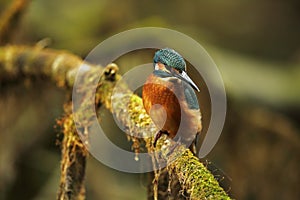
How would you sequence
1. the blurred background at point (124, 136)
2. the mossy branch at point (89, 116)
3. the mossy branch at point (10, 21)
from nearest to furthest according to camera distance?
the mossy branch at point (89, 116), the mossy branch at point (10, 21), the blurred background at point (124, 136)

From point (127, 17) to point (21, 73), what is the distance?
2589 millimetres

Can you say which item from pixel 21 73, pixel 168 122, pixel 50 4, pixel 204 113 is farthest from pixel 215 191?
pixel 50 4

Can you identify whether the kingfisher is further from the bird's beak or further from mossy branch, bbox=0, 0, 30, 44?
mossy branch, bbox=0, 0, 30, 44

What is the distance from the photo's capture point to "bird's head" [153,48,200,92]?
137cm

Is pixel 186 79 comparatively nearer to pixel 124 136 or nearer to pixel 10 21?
pixel 10 21

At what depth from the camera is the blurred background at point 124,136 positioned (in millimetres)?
3580

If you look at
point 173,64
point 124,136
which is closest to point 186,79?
point 173,64

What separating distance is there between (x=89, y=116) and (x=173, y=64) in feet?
2.50

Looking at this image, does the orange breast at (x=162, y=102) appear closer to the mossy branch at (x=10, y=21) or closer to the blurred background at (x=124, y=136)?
the blurred background at (x=124, y=136)

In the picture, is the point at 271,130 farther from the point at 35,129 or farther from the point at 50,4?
the point at 50,4

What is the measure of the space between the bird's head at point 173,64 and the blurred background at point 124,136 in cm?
70

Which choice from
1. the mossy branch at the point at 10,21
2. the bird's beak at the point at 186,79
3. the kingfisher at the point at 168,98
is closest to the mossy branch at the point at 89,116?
the kingfisher at the point at 168,98

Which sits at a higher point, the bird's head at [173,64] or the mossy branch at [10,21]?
the mossy branch at [10,21]

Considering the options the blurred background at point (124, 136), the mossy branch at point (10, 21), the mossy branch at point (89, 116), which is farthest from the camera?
the blurred background at point (124, 136)
